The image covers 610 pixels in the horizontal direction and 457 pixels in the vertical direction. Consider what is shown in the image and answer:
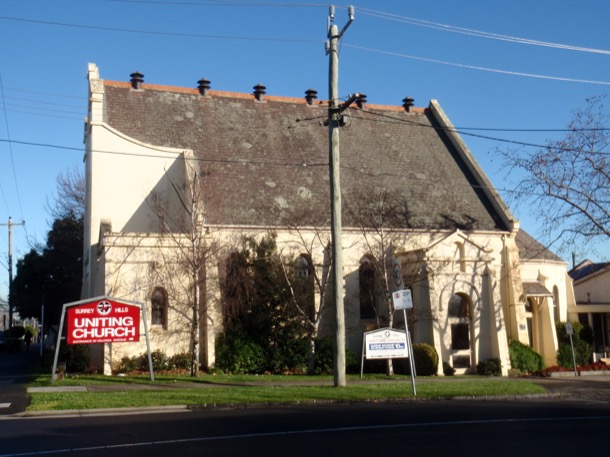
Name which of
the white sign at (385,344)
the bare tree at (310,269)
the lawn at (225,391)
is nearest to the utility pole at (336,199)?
the white sign at (385,344)

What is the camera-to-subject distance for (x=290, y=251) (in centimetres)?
3116

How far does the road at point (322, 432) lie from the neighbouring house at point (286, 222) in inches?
456

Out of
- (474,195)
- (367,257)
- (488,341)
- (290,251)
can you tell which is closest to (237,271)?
(290,251)

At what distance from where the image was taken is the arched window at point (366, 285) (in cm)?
3216

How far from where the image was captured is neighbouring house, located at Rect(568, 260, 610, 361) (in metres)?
38.8

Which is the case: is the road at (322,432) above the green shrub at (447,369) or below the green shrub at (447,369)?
below

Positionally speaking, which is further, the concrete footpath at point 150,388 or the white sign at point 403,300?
the white sign at point 403,300

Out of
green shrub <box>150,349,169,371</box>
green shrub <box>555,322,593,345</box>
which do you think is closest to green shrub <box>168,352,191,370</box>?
green shrub <box>150,349,169,371</box>

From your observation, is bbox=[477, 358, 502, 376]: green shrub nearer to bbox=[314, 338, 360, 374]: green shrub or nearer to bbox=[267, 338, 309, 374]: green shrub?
bbox=[314, 338, 360, 374]: green shrub

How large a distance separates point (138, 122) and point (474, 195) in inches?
666

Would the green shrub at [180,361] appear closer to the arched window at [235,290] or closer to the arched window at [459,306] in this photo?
the arched window at [235,290]

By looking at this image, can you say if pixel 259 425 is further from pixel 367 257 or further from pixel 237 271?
pixel 367 257

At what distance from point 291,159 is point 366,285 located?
7123mm

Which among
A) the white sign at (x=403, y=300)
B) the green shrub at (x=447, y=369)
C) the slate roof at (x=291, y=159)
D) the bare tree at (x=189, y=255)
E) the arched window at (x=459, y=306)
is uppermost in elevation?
the slate roof at (x=291, y=159)
